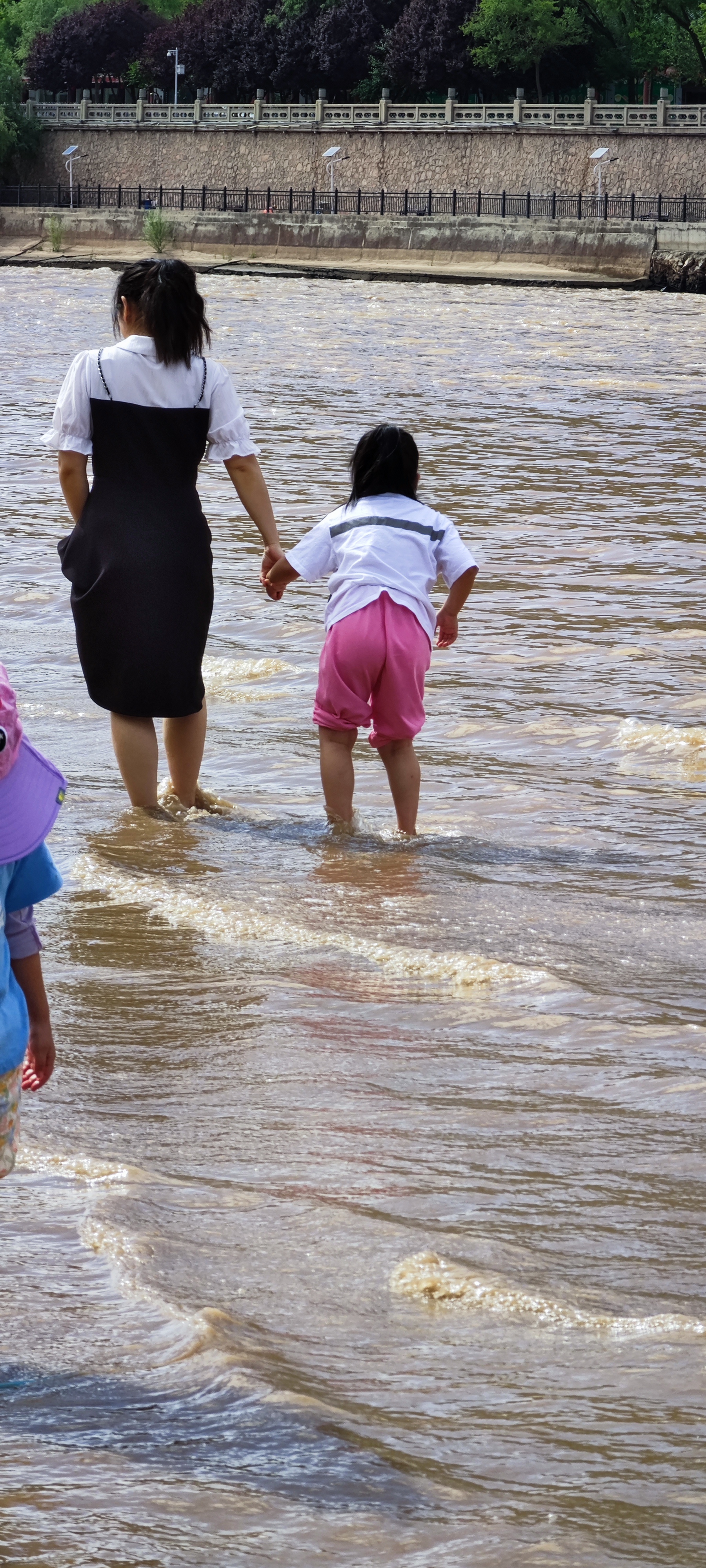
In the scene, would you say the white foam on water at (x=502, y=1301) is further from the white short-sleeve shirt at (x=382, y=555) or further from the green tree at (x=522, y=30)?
the green tree at (x=522, y=30)

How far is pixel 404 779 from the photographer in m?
4.97

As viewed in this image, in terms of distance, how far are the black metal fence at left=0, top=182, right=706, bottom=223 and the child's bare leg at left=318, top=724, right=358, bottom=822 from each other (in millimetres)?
51043

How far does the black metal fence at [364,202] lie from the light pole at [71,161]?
0.80 ft

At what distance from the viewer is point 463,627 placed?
26.9 feet

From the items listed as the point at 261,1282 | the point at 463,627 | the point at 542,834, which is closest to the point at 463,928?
the point at 542,834

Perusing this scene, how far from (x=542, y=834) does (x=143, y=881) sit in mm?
1203

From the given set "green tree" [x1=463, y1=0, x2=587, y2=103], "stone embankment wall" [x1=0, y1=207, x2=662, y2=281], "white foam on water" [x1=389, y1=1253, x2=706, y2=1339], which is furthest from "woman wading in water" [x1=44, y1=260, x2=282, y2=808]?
"green tree" [x1=463, y1=0, x2=587, y2=103]

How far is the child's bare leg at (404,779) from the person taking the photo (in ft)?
16.2

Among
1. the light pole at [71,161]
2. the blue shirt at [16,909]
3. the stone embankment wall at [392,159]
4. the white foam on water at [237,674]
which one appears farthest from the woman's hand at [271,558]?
the light pole at [71,161]

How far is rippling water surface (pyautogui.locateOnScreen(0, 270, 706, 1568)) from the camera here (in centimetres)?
203

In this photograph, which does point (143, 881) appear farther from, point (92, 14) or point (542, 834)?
point (92, 14)

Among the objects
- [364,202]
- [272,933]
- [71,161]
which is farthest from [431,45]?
[272,933]

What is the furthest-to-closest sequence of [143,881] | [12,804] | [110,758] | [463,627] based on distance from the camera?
1. [463,627]
2. [110,758]
3. [143,881]
4. [12,804]

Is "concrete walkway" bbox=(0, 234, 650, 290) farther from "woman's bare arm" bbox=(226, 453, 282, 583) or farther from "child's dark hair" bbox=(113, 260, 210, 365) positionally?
"child's dark hair" bbox=(113, 260, 210, 365)
